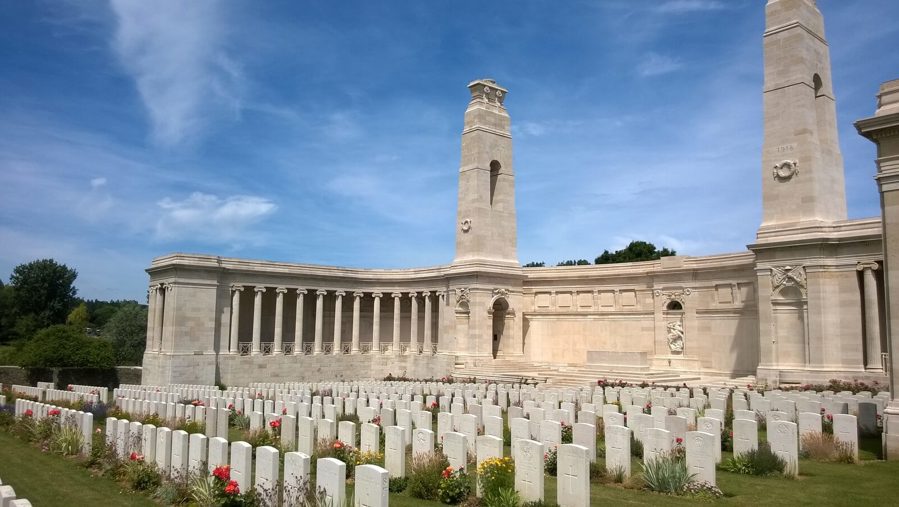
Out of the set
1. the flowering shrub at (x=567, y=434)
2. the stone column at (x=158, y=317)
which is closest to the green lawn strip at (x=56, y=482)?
the flowering shrub at (x=567, y=434)

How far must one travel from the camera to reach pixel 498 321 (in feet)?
147

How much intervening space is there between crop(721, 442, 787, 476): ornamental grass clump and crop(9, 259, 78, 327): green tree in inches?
3226

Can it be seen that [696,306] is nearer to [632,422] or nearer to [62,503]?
[632,422]

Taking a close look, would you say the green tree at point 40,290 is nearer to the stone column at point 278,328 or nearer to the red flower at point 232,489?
the stone column at point 278,328

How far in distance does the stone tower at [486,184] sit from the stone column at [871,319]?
21339 mm

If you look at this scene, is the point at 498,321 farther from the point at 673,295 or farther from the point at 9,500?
the point at 9,500

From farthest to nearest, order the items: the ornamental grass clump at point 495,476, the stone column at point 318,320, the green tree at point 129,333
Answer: the green tree at point 129,333 → the stone column at point 318,320 → the ornamental grass clump at point 495,476

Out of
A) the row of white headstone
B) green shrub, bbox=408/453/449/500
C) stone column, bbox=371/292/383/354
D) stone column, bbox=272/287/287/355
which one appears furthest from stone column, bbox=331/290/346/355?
the row of white headstone

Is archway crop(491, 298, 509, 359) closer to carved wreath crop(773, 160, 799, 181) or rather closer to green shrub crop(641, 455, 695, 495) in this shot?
carved wreath crop(773, 160, 799, 181)

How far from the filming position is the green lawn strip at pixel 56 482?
1205 centimetres

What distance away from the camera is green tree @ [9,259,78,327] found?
7669 cm

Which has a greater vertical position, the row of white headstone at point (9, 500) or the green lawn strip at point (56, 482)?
the row of white headstone at point (9, 500)

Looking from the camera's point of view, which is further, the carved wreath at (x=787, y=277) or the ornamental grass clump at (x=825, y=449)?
the carved wreath at (x=787, y=277)

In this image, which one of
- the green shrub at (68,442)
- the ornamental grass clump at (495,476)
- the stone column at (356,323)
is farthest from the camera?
the stone column at (356,323)
